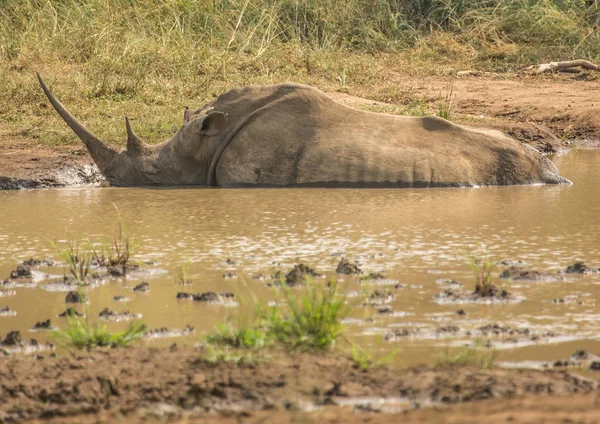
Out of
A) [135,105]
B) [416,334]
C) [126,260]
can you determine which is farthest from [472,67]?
[416,334]

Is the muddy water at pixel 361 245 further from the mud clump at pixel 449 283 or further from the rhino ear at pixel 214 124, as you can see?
the rhino ear at pixel 214 124

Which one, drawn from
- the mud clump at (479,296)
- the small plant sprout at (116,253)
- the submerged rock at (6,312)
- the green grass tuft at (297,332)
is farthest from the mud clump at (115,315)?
the mud clump at (479,296)

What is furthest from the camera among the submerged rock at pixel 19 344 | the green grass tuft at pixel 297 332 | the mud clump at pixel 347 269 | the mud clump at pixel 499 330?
the mud clump at pixel 347 269

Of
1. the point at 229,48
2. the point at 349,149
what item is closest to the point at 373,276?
the point at 349,149

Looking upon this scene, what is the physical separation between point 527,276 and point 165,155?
152 inches

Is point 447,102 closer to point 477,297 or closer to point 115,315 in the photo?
point 477,297

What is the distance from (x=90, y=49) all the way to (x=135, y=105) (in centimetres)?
231

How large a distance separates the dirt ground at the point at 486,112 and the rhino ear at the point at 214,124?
1197mm

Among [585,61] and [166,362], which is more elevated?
[585,61]

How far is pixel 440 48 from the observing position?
14.3 m

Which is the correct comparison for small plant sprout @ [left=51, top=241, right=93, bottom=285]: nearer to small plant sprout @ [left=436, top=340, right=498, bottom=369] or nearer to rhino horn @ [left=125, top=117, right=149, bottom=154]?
small plant sprout @ [left=436, top=340, right=498, bottom=369]

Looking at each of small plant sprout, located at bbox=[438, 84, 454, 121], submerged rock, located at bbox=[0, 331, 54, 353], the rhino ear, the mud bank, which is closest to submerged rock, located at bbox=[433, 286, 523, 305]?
submerged rock, located at bbox=[0, 331, 54, 353]

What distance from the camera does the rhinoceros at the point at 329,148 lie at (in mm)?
7242

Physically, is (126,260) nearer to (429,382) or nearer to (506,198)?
(429,382)
